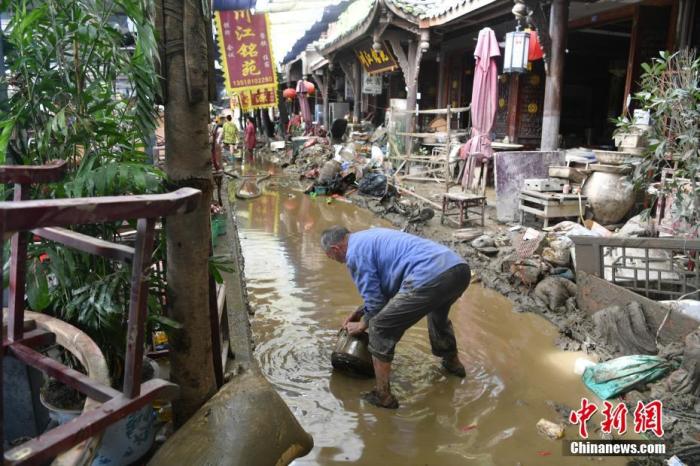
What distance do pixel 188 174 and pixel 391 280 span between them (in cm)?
202

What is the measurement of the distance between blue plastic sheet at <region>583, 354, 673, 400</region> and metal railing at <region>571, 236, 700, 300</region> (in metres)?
1.14

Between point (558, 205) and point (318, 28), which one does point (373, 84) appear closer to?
point (318, 28)

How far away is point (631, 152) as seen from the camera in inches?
283

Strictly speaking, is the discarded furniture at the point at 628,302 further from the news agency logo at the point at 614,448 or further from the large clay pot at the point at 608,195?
the large clay pot at the point at 608,195

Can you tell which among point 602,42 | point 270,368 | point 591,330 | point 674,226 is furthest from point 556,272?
point 602,42

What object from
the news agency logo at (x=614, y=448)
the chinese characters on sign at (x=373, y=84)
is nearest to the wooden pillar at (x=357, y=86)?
the chinese characters on sign at (x=373, y=84)

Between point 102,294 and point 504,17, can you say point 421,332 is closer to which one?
point 102,294

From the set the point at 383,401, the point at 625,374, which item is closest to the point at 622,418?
the point at 625,374

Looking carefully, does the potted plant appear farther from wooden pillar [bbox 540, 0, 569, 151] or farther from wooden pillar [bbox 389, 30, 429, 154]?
wooden pillar [bbox 389, 30, 429, 154]

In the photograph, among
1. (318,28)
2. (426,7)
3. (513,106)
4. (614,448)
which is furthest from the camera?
(318,28)

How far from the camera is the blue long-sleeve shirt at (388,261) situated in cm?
387

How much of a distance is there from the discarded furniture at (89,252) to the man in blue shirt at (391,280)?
208cm

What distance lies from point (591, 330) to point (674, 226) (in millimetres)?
2157

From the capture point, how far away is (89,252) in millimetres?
1875
